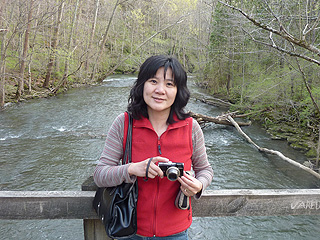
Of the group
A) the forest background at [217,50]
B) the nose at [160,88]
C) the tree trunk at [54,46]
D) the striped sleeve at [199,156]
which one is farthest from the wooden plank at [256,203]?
the tree trunk at [54,46]

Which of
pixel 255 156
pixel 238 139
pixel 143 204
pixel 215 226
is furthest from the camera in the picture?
pixel 238 139

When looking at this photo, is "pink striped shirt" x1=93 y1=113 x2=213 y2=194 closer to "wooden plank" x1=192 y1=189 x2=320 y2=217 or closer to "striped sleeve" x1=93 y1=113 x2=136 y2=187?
"striped sleeve" x1=93 y1=113 x2=136 y2=187

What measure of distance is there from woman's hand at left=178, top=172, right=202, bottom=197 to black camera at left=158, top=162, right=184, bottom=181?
0.07 metres

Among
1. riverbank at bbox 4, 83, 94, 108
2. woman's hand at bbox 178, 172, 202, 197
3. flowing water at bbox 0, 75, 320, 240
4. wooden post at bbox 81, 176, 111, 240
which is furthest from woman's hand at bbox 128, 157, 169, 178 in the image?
riverbank at bbox 4, 83, 94, 108

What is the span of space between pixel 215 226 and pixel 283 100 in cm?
805

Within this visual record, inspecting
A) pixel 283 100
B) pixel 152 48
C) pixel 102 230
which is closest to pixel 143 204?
pixel 102 230

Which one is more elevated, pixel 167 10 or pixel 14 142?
pixel 167 10

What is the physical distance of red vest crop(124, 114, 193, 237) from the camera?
4.59 feet

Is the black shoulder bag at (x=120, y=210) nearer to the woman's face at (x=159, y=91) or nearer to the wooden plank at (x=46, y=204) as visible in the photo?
the wooden plank at (x=46, y=204)

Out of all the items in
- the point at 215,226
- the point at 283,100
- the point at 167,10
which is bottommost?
the point at 215,226

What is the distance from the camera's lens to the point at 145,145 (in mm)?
1410

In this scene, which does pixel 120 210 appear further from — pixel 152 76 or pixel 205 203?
pixel 152 76

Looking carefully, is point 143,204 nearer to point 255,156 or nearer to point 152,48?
point 255,156

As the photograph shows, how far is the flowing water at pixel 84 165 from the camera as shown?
173 inches
